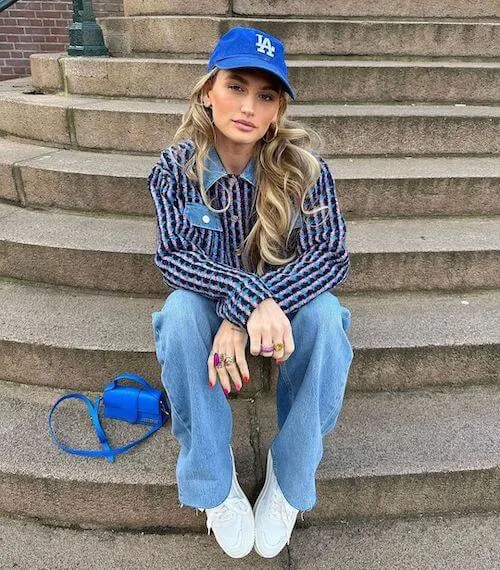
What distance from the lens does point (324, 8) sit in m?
3.89

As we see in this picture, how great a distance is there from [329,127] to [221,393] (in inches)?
78.5

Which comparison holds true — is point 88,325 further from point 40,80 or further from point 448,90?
point 448,90

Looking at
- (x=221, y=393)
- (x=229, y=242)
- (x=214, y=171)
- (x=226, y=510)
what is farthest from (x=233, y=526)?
(x=214, y=171)

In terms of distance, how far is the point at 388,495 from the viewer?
189cm

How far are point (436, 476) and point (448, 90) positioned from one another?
8.81 feet

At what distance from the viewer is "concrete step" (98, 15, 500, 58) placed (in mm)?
3521

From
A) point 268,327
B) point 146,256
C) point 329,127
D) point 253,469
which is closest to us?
point 268,327

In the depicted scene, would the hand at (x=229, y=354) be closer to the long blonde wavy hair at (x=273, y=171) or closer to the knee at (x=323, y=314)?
the knee at (x=323, y=314)

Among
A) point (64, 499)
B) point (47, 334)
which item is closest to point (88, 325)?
point (47, 334)

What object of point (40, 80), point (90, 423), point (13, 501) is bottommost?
point (13, 501)

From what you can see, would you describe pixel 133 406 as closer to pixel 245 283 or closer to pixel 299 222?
pixel 245 283

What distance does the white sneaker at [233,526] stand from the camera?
5.35 feet

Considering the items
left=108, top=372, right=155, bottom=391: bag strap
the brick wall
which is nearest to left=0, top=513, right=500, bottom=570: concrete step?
left=108, top=372, right=155, bottom=391: bag strap

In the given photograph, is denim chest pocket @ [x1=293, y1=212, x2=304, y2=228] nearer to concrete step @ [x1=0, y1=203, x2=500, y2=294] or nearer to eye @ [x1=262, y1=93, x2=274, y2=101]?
eye @ [x1=262, y1=93, x2=274, y2=101]
